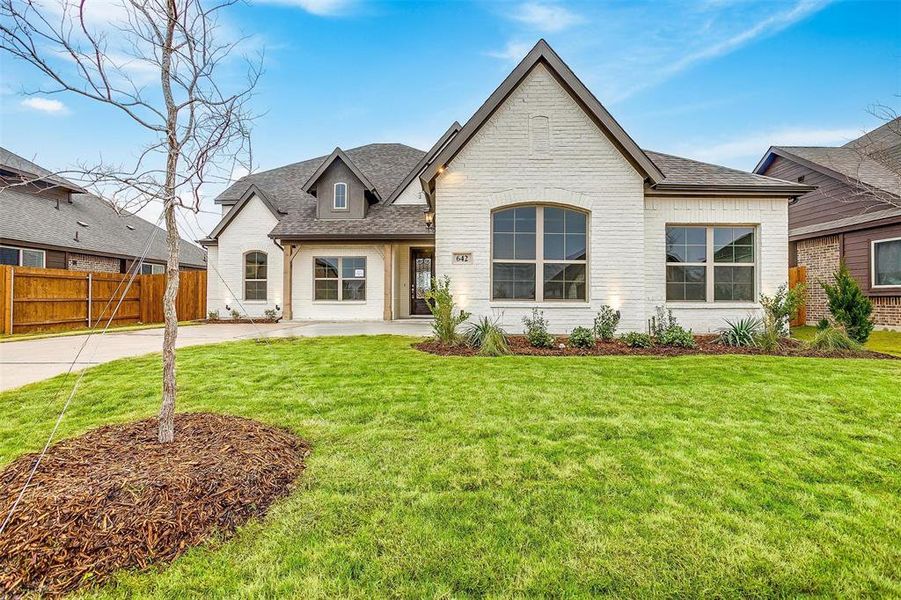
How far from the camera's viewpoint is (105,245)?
16500mm

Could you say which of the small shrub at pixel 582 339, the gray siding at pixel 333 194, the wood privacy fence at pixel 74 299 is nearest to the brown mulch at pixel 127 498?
the small shrub at pixel 582 339

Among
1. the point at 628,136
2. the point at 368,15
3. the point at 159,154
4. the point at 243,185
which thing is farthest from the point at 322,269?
the point at 159,154

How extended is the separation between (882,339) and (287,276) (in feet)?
58.4

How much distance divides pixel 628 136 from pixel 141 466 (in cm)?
1000

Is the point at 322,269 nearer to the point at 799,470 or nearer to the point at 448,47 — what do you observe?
the point at 448,47

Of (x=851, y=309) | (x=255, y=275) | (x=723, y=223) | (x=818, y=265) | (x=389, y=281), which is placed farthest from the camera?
(x=255, y=275)

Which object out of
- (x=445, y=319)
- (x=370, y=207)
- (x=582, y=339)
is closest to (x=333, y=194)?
(x=370, y=207)

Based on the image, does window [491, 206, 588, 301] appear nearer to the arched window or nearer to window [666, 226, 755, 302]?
window [666, 226, 755, 302]

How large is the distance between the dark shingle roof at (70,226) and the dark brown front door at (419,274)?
24.5 ft

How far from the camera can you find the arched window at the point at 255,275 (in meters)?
15.3

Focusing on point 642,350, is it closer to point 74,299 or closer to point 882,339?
point 882,339

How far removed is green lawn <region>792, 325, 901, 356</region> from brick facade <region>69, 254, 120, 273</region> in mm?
24394

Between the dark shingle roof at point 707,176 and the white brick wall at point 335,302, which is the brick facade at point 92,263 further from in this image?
the dark shingle roof at point 707,176

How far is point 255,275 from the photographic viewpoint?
15.4m
